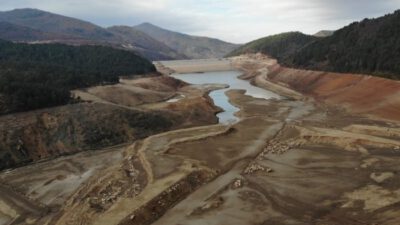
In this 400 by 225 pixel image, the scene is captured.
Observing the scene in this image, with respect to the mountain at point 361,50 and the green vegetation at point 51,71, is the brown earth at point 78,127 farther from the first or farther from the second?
the mountain at point 361,50

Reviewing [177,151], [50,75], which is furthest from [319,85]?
[177,151]

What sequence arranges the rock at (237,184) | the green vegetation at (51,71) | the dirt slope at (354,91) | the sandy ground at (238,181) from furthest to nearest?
the dirt slope at (354,91)
the green vegetation at (51,71)
the rock at (237,184)
the sandy ground at (238,181)

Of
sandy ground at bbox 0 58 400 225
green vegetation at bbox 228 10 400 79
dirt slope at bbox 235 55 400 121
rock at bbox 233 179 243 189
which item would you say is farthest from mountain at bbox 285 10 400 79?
rock at bbox 233 179 243 189

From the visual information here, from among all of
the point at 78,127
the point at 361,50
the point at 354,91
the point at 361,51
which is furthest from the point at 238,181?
the point at 361,50

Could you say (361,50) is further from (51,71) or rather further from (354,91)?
(51,71)

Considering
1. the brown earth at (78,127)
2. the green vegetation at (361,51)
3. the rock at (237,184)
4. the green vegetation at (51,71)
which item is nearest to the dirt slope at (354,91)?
the green vegetation at (361,51)

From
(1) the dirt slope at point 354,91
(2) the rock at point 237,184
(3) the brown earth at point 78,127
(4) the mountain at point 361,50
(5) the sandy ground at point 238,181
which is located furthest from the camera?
(4) the mountain at point 361,50
